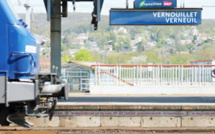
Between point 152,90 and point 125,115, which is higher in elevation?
point 125,115

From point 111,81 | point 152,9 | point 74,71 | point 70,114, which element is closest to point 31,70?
point 70,114

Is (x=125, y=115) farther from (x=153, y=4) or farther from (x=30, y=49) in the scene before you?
(x=153, y=4)

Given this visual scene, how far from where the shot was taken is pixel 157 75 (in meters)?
29.0

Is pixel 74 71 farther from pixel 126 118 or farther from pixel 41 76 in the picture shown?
pixel 41 76

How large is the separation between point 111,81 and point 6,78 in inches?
764

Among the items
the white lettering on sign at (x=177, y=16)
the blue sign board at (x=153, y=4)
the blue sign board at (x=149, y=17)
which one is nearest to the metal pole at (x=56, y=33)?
the blue sign board at (x=149, y=17)

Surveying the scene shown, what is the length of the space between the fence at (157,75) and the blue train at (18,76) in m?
17.9

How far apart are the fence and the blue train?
1793 centimetres

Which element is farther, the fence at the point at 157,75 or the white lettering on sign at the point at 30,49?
the fence at the point at 157,75

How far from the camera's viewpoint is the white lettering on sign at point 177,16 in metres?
18.7

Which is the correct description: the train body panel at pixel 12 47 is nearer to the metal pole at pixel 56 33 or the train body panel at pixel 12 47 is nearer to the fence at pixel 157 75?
the metal pole at pixel 56 33

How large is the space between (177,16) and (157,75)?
1077 centimetres

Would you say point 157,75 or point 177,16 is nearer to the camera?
point 177,16

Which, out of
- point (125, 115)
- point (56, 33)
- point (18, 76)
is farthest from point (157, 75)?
point (18, 76)
